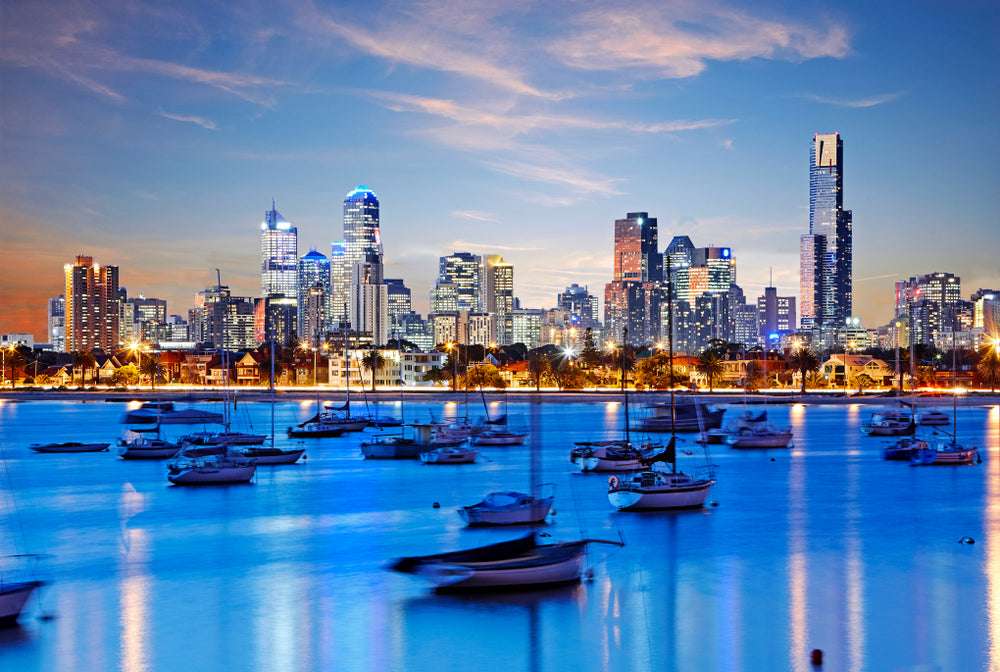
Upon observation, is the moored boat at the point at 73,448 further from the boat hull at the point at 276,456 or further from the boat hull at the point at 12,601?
the boat hull at the point at 12,601

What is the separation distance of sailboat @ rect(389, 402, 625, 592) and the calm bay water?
22.7 inches

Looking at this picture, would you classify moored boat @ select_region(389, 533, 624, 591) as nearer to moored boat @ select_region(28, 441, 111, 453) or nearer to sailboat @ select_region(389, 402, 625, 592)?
sailboat @ select_region(389, 402, 625, 592)

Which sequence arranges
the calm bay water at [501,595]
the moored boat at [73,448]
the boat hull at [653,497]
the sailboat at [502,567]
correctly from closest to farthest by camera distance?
the calm bay water at [501,595], the sailboat at [502,567], the boat hull at [653,497], the moored boat at [73,448]

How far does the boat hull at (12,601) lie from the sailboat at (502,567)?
11.6m

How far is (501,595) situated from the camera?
1341 inches

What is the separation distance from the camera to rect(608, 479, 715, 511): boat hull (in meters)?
51.2

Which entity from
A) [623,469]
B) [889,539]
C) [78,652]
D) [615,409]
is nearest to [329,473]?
[623,469]

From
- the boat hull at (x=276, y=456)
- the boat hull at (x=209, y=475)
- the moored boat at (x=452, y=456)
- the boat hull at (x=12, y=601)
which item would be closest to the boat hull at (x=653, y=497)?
the boat hull at (x=209, y=475)

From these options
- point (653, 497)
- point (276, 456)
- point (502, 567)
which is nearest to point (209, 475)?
point (276, 456)

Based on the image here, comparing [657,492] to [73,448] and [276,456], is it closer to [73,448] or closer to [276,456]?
[276,456]

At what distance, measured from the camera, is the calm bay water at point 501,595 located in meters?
29.5

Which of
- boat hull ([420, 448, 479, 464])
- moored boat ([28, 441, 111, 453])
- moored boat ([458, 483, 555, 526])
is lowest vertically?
moored boat ([28, 441, 111, 453])

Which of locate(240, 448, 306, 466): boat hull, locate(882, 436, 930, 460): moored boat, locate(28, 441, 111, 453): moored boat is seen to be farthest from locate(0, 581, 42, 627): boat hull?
locate(28, 441, 111, 453): moored boat

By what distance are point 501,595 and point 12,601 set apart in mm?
15134
